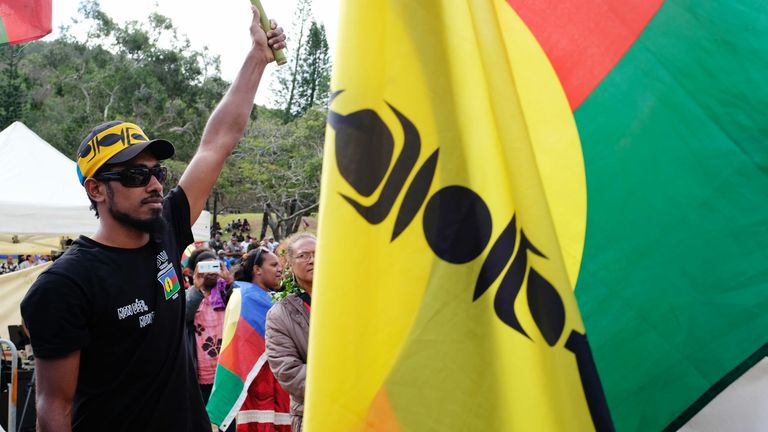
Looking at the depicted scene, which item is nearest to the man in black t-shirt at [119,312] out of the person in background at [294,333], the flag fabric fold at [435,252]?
the person in background at [294,333]

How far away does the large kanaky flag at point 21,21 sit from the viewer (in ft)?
12.9

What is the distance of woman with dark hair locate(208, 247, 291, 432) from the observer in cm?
551

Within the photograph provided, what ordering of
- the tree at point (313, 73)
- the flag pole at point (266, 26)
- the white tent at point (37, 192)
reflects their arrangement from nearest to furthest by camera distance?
the flag pole at point (266, 26), the white tent at point (37, 192), the tree at point (313, 73)

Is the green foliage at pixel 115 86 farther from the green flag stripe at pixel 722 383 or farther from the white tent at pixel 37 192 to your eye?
the green flag stripe at pixel 722 383

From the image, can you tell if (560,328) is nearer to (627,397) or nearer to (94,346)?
(627,397)

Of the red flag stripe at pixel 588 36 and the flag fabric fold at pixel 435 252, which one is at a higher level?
the red flag stripe at pixel 588 36

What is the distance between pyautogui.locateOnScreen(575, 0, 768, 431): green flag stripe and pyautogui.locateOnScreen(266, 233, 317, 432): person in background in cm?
235

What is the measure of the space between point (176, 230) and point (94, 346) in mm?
683

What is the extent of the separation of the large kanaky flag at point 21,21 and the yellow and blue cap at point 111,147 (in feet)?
4.20

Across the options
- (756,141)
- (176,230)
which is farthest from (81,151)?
(756,141)

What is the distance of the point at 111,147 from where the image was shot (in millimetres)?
2934

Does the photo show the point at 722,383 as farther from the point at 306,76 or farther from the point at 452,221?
the point at 306,76

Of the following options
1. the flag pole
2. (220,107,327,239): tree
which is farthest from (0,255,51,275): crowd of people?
the flag pole

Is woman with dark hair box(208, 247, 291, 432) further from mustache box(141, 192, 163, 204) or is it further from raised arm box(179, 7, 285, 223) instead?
mustache box(141, 192, 163, 204)
